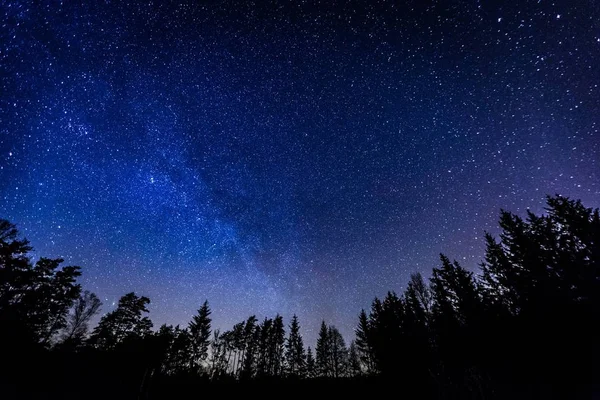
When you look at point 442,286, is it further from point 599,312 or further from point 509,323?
point 599,312

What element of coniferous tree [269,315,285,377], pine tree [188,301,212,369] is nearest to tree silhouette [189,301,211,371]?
pine tree [188,301,212,369]

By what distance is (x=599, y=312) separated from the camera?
16484 millimetres

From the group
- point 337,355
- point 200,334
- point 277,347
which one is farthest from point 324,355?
point 200,334

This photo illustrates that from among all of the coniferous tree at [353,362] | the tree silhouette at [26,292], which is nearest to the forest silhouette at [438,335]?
the tree silhouette at [26,292]

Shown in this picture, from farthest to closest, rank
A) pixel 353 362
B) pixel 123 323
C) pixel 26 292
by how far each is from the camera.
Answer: pixel 353 362 → pixel 123 323 → pixel 26 292

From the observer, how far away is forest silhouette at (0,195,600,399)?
15.1m

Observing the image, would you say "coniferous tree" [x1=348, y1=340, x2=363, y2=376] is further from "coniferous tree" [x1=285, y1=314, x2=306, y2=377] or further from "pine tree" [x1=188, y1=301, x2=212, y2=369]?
"pine tree" [x1=188, y1=301, x2=212, y2=369]

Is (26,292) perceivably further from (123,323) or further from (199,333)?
(199,333)

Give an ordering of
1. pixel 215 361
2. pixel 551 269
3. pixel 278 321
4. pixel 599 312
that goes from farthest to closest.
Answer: pixel 278 321 < pixel 215 361 < pixel 551 269 < pixel 599 312

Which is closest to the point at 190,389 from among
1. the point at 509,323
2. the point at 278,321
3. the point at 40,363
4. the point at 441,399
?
the point at 40,363

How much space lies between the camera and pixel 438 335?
27516 mm

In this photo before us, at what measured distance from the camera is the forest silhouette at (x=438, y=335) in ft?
49.6

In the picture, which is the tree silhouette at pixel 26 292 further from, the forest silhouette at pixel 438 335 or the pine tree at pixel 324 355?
Result: the pine tree at pixel 324 355

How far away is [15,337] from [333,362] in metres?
58.1
